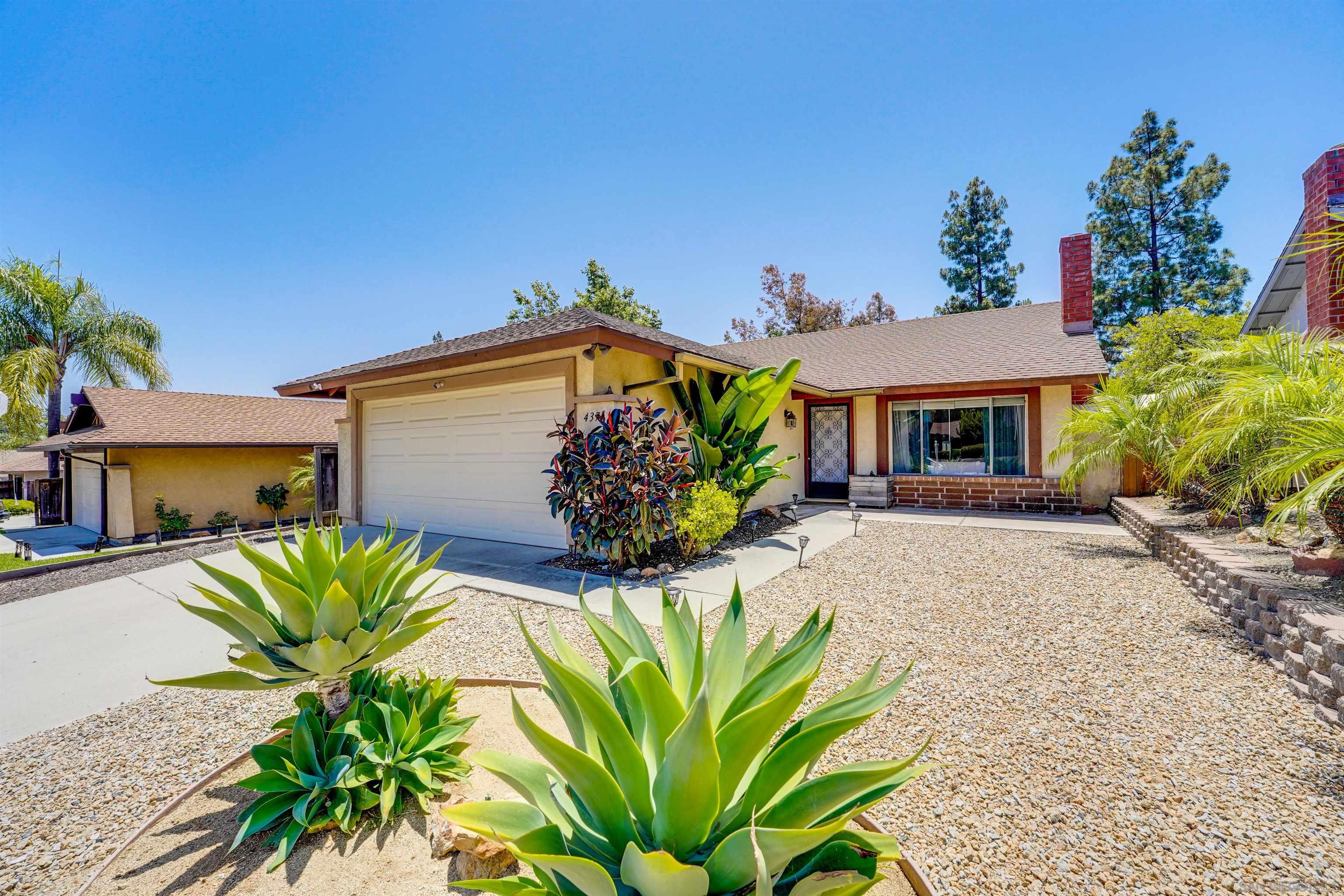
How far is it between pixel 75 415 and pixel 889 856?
80.6 feet

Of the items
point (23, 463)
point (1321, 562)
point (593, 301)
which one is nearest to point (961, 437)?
point (1321, 562)

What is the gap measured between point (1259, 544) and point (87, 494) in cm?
2664

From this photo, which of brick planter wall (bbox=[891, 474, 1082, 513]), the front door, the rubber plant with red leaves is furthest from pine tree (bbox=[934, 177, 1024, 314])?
the rubber plant with red leaves

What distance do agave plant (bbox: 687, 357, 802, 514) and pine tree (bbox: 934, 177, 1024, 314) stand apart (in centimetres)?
2310

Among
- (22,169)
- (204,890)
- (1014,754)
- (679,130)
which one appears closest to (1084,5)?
(679,130)

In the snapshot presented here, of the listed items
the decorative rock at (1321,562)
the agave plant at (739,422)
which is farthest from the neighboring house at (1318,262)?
the agave plant at (739,422)

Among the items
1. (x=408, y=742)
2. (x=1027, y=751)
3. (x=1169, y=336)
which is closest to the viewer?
(x=408, y=742)

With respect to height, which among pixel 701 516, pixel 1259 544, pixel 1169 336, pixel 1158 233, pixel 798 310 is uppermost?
pixel 1158 233

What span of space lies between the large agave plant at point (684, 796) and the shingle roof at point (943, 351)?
11.7 meters

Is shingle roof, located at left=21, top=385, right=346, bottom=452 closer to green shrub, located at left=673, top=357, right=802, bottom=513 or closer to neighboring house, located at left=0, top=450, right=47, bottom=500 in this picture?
green shrub, located at left=673, top=357, right=802, bottom=513

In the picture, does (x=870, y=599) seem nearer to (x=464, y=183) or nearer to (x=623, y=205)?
(x=464, y=183)

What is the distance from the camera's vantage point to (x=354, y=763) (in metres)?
2.09

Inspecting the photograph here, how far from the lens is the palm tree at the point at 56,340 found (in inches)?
693

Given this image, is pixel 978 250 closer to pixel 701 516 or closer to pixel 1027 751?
pixel 701 516
